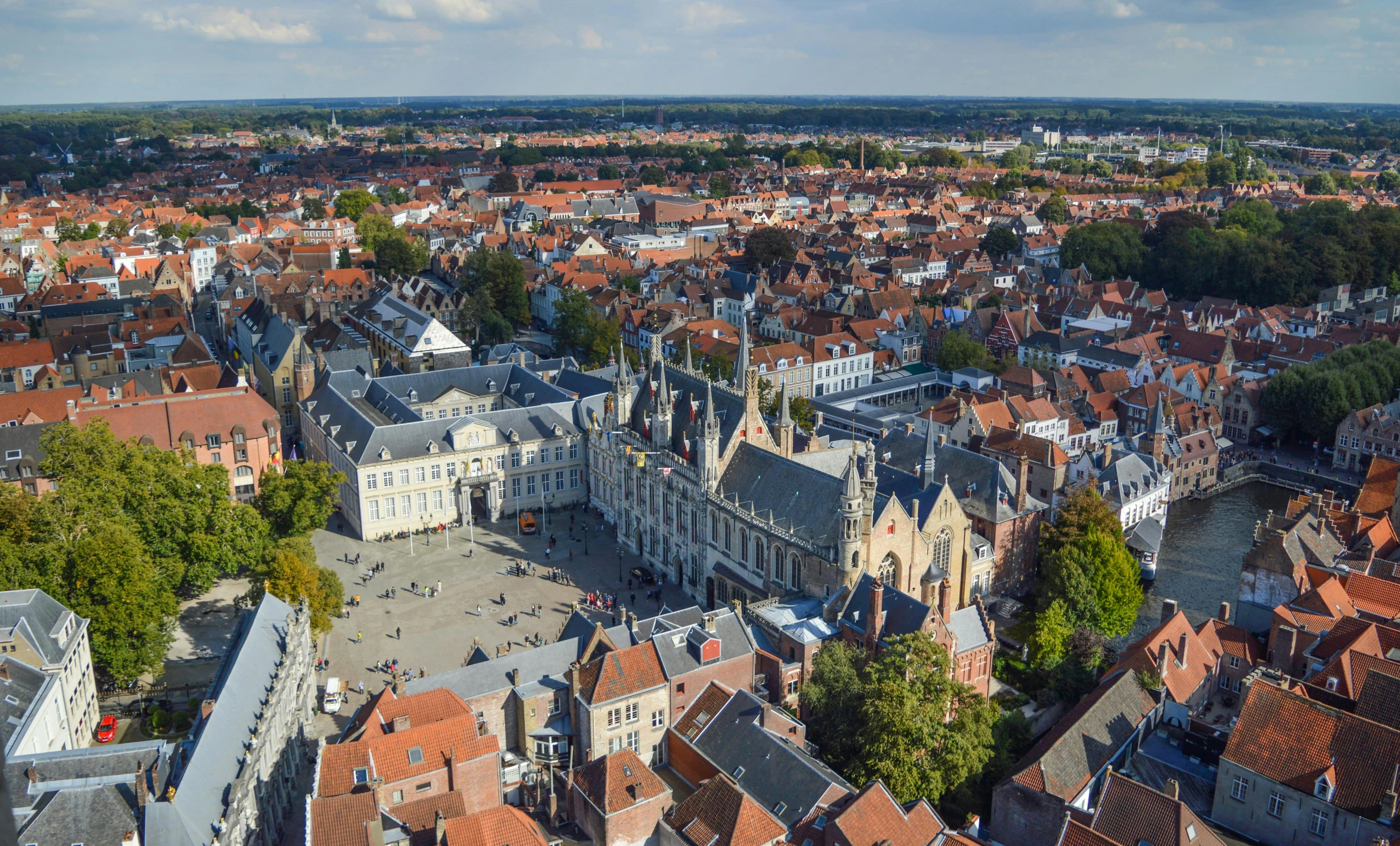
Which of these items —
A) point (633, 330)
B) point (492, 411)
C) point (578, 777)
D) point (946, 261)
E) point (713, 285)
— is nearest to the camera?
point (578, 777)

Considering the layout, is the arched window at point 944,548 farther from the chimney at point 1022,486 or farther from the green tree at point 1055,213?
the green tree at point 1055,213

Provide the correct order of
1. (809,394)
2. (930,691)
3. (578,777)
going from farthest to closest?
(809,394)
(930,691)
(578,777)

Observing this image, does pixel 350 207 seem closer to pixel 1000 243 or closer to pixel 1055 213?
pixel 1000 243

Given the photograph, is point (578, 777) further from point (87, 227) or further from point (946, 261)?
point (87, 227)

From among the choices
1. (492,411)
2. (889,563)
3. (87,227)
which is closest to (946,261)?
(492,411)

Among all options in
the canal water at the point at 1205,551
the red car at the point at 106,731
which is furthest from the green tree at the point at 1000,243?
the red car at the point at 106,731

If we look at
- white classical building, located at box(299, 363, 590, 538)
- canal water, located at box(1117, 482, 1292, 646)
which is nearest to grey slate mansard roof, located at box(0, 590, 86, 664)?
white classical building, located at box(299, 363, 590, 538)

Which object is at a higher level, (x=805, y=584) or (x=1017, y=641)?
(x=805, y=584)

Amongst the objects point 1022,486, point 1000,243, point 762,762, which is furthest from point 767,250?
point 762,762
